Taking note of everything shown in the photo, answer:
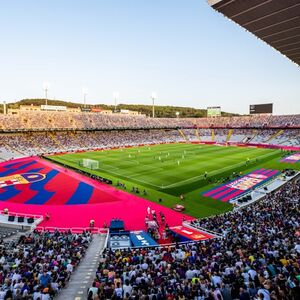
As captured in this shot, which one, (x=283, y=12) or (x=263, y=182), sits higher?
(x=283, y=12)

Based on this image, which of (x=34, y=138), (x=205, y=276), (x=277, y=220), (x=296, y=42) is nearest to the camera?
(x=205, y=276)

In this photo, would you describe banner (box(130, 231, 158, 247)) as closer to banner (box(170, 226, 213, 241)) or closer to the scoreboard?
banner (box(170, 226, 213, 241))

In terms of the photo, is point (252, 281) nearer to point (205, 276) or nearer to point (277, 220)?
point (205, 276)

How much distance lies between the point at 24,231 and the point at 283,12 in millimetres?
21880

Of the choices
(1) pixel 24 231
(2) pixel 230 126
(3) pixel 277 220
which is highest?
(2) pixel 230 126

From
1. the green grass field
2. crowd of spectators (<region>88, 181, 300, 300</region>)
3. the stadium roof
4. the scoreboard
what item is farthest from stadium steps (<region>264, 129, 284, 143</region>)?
the stadium roof

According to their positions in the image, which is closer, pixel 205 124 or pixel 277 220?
pixel 277 220

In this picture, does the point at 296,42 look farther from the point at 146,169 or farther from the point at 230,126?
the point at 230,126

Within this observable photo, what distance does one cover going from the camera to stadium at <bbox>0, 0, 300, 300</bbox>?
9547 millimetres

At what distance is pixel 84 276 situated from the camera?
41.2 ft

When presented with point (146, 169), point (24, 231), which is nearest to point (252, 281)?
point (24, 231)

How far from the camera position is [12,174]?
43.0m

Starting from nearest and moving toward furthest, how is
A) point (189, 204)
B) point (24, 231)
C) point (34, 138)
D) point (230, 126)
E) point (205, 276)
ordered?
point (205, 276) < point (24, 231) < point (189, 204) < point (34, 138) < point (230, 126)

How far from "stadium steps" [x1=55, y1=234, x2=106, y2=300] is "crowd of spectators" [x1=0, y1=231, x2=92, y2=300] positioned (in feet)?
0.85
